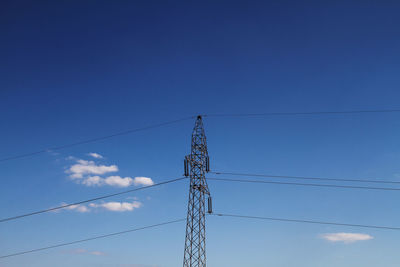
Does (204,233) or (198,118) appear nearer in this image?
(204,233)

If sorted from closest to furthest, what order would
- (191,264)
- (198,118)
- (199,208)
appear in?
(191,264)
(199,208)
(198,118)

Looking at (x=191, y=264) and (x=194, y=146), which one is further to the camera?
(x=194, y=146)

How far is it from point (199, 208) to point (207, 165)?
6033mm

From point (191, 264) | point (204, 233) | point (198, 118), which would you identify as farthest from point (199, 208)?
point (198, 118)

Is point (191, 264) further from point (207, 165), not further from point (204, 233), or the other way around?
point (207, 165)

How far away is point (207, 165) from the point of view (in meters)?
47.6

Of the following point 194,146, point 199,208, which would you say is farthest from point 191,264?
point 194,146

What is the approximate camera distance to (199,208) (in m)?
45.9

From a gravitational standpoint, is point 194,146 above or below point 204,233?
above

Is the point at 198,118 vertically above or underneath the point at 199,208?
above

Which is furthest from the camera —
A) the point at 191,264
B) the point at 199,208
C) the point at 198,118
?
the point at 198,118

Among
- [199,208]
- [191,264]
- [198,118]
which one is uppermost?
[198,118]

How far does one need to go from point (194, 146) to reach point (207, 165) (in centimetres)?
339

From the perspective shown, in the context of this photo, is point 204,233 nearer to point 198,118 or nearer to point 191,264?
point 191,264
